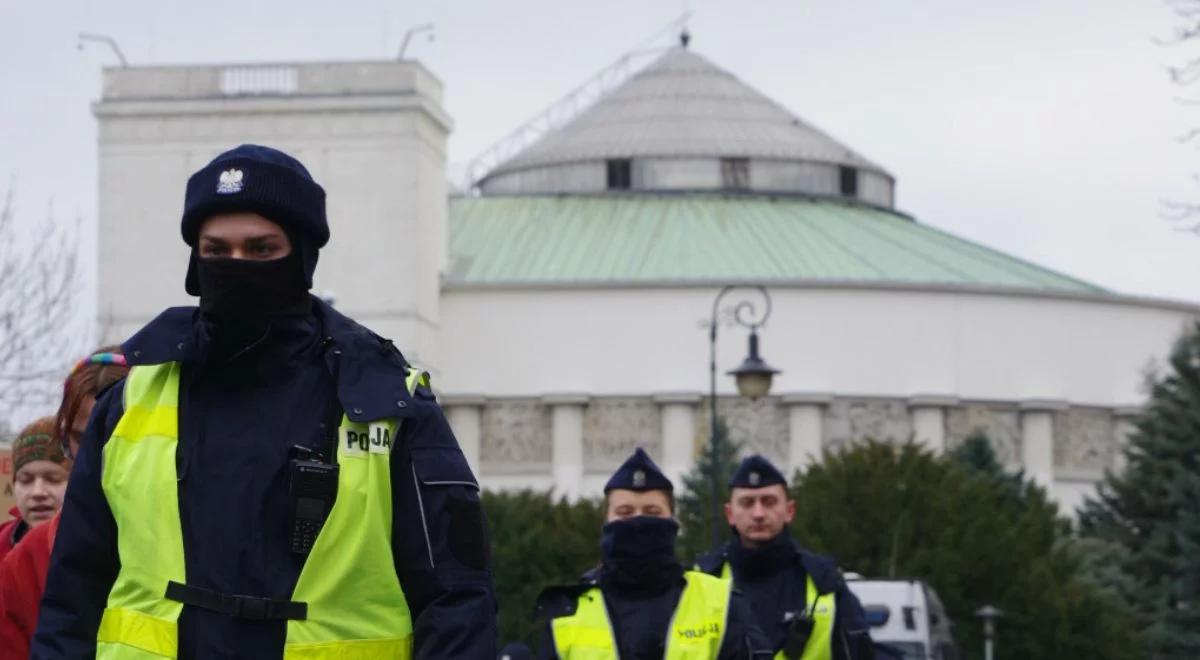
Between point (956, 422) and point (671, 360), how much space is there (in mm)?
8528

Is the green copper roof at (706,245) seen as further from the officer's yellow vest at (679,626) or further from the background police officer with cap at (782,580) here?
the officer's yellow vest at (679,626)

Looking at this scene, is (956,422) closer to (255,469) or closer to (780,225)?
(780,225)

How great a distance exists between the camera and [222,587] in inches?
247

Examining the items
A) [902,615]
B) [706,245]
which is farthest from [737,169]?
[902,615]

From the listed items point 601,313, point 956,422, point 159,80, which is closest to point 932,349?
point 956,422

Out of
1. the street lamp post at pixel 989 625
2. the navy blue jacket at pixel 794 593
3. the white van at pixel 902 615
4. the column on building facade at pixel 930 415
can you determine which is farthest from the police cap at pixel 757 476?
the column on building facade at pixel 930 415

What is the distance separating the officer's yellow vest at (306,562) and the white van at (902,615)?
13.2m

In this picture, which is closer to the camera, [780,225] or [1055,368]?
[1055,368]

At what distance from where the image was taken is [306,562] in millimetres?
6309

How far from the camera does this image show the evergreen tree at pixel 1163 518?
164ft

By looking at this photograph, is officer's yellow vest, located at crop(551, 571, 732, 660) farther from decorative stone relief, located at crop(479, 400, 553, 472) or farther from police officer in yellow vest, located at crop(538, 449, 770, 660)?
decorative stone relief, located at crop(479, 400, 553, 472)

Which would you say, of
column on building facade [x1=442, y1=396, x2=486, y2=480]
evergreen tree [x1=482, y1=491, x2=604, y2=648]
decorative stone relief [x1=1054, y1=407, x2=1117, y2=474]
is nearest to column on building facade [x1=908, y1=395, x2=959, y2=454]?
decorative stone relief [x1=1054, y1=407, x2=1117, y2=474]

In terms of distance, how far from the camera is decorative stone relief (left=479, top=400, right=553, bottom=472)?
97.9 metres

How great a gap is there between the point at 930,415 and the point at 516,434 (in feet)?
38.8
